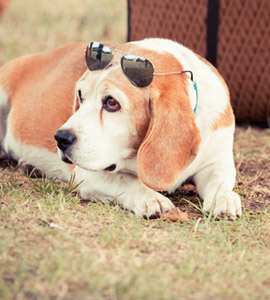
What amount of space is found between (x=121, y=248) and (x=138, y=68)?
0.92m

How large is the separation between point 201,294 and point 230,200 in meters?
1.03

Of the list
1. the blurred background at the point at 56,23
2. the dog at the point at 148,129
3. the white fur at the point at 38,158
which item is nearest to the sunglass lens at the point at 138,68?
the dog at the point at 148,129

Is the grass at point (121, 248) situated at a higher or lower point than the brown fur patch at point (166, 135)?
lower

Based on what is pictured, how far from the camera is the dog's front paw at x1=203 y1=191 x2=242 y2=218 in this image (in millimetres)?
2977

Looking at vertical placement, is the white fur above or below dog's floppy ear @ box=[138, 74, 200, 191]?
below

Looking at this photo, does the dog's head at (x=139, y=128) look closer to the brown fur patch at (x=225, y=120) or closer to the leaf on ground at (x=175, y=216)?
the leaf on ground at (x=175, y=216)

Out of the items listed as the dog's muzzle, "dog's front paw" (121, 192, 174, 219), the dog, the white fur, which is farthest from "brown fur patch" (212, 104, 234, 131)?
the white fur

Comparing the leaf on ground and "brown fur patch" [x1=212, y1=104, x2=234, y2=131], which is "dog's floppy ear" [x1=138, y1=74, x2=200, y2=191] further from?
"brown fur patch" [x1=212, y1=104, x2=234, y2=131]

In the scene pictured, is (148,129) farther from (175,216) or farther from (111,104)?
(175,216)

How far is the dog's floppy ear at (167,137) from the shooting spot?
2789mm

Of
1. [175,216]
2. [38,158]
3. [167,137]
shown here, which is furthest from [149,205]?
[38,158]

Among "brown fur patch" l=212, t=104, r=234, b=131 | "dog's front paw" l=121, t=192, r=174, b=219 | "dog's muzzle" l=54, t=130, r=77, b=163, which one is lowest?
"dog's front paw" l=121, t=192, r=174, b=219

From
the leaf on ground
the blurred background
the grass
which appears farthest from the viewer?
the blurred background

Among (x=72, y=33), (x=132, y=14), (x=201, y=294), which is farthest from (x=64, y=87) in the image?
(x=72, y=33)
